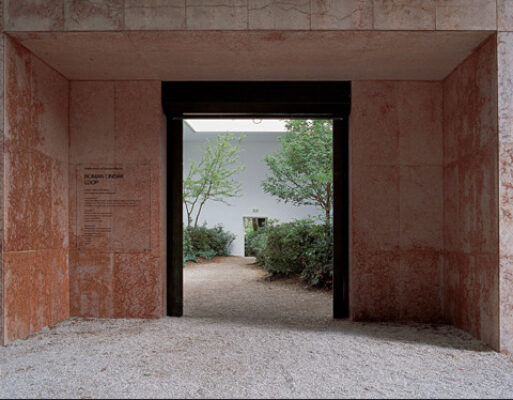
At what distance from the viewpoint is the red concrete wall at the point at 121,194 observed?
5.43 metres

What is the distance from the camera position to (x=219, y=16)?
414cm

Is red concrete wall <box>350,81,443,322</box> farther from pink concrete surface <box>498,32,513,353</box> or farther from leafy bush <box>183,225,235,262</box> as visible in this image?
leafy bush <box>183,225,235,262</box>

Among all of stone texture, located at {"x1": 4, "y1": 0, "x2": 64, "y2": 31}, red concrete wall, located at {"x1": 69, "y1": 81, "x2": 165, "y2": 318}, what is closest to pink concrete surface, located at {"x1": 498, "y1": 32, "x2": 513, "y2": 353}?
red concrete wall, located at {"x1": 69, "y1": 81, "x2": 165, "y2": 318}

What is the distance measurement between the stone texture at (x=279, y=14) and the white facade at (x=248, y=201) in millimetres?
13355

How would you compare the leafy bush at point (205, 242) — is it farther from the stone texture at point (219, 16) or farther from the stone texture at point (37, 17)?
the stone texture at point (219, 16)

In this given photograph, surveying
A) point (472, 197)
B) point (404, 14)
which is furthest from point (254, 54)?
point (472, 197)

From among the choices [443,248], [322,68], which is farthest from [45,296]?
[443,248]

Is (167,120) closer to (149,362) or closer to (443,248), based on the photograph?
(149,362)

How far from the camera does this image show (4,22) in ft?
13.7

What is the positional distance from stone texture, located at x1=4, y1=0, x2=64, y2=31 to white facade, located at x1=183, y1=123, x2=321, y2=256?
13336mm

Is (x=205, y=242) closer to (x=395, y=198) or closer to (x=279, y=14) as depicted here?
(x=395, y=198)

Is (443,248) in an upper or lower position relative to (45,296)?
upper

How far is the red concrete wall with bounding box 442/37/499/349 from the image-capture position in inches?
165

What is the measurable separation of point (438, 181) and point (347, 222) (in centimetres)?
129
